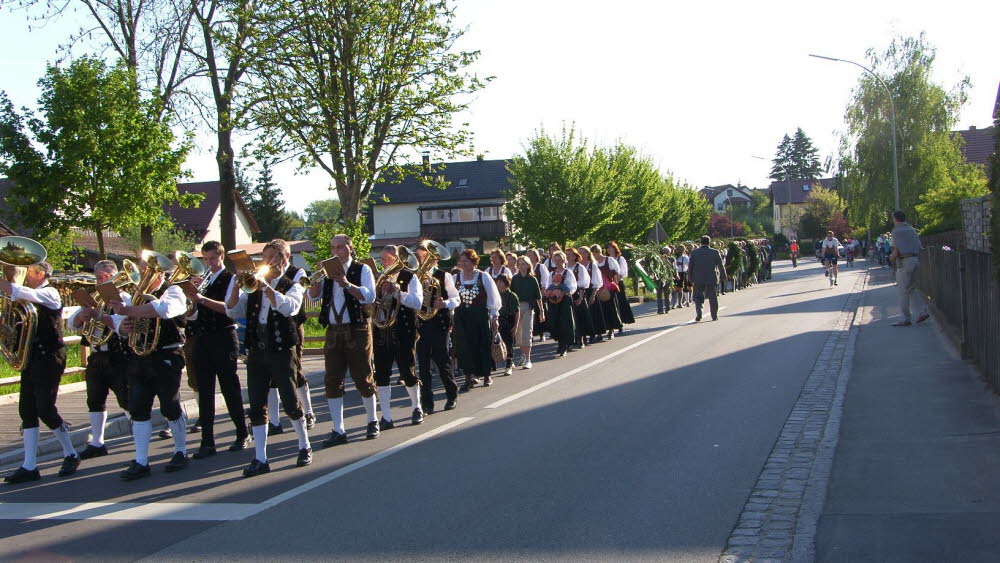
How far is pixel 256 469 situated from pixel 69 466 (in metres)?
1.77

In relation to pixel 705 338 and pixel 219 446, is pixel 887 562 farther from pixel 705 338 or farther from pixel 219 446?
pixel 705 338

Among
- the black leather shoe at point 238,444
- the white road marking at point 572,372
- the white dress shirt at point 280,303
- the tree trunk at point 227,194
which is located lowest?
the white road marking at point 572,372

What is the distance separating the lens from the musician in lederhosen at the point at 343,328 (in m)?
8.65

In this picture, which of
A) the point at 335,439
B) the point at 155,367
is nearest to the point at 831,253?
the point at 335,439

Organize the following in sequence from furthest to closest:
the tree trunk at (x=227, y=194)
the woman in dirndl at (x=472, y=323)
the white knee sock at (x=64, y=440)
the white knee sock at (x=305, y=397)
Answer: the tree trunk at (x=227, y=194) → the woman in dirndl at (x=472, y=323) → the white knee sock at (x=305, y=397) → the white knee sock at (x=64, y=440)

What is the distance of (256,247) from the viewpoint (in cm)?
7244

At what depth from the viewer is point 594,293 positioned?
16922mm

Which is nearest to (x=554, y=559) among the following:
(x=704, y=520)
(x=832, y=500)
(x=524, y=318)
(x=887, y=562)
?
(x=704, y=520)

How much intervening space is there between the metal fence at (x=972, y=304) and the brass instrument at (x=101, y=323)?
24.0ft

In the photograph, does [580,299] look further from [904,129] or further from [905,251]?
[904,129]

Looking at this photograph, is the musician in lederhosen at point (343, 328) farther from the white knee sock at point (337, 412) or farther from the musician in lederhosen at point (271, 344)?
the musician in lederhosen at point (271, 344)

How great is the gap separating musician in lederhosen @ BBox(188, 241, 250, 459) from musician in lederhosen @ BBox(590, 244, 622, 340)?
32.5 feet

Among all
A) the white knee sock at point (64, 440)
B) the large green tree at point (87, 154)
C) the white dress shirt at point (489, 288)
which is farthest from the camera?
the large green tree at point (87, 154)

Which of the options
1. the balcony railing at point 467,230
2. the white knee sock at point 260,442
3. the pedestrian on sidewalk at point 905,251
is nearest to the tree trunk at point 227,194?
the pedestrian on sidewalk at point 905,251
